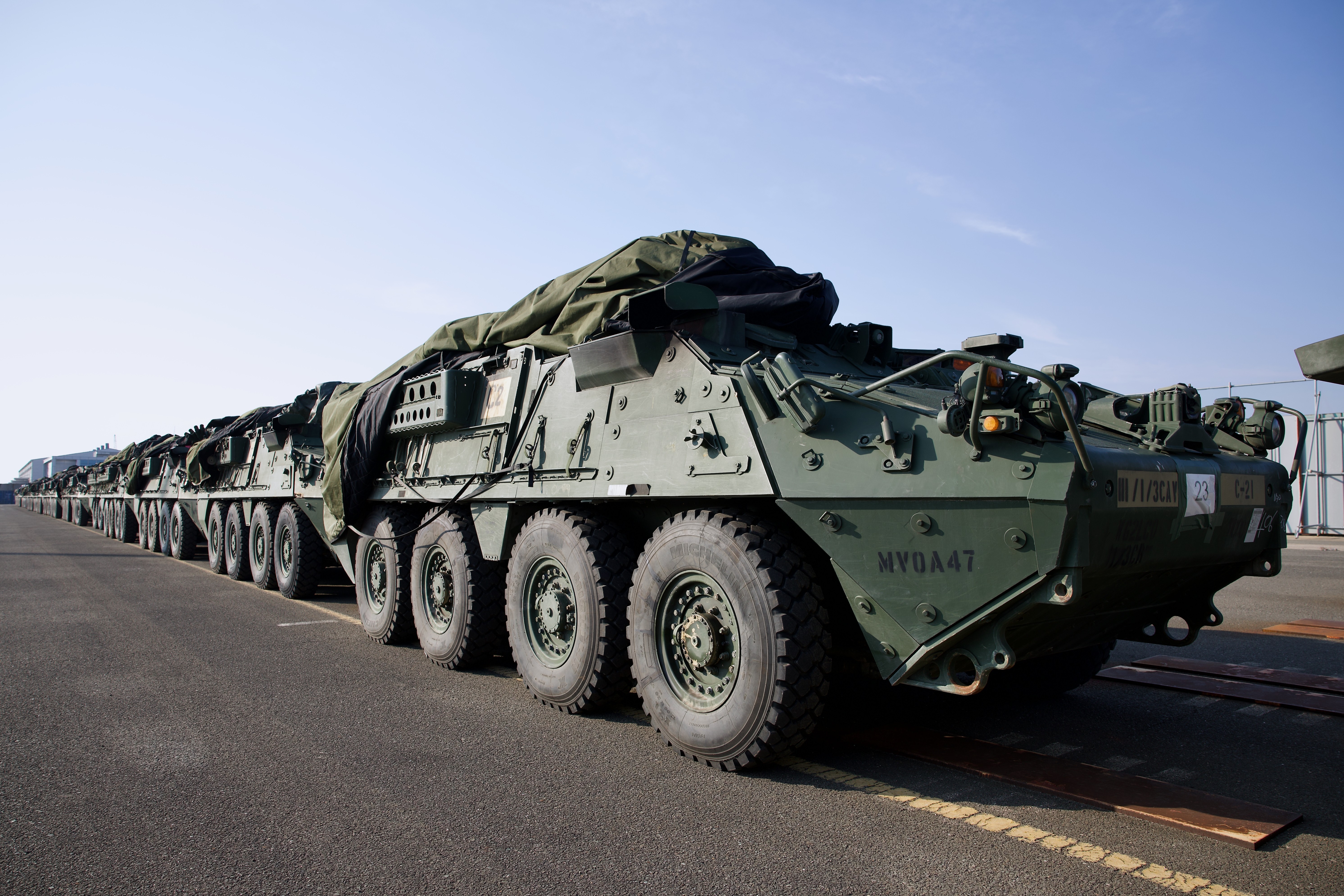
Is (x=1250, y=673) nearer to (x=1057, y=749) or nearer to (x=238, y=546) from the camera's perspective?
(x=1057, y=749)

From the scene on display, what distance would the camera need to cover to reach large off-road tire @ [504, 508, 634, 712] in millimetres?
4695

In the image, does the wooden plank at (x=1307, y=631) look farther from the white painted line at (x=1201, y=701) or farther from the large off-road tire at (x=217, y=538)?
the large off-road tire at (x=217, y=538)

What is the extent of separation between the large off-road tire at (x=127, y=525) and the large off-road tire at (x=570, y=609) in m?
21.0

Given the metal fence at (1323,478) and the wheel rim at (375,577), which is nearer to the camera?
the wheel rim at (375,577)

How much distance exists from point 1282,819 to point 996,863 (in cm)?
121

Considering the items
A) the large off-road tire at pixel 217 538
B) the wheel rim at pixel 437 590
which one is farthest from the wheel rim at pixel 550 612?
the large off-road tire at pixel 217 538

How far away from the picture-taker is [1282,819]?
129 inches

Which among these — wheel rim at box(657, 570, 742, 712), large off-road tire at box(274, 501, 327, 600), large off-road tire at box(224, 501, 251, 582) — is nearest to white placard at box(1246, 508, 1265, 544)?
wheel rim at box(657, 570, 742, 712)

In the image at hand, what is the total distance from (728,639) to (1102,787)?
63.8 inches

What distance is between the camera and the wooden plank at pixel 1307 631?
7105 millimetres

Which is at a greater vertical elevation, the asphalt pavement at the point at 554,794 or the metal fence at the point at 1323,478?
the metal fence at the point at 1323,478

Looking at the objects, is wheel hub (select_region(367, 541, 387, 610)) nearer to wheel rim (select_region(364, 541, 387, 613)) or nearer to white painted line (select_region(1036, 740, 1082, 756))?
wheel rim (select_region(364, 541, 387, 613))

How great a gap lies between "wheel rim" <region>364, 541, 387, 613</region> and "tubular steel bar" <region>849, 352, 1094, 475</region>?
5.34 metres

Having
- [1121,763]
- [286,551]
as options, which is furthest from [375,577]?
[1121,763]
